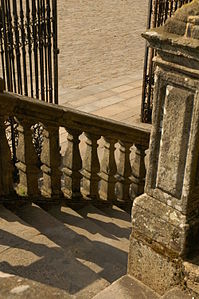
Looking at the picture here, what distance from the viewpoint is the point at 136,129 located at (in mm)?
4645

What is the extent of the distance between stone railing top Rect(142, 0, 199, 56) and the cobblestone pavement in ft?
27.7

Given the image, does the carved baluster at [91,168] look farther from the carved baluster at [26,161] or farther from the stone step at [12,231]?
the stone step at [12,231]

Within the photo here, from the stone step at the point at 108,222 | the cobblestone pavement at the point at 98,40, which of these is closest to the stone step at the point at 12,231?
the stone step at the point at 108,222

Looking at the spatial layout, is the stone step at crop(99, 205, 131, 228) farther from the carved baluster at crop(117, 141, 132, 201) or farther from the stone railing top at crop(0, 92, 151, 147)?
the stone railing top at crop(0, 92, 151, 147)

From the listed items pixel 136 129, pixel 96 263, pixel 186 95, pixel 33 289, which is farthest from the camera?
pixel 136 129

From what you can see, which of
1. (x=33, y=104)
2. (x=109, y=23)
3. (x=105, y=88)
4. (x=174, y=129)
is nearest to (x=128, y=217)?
(x=33, y=104)

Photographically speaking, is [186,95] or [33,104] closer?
[186,95]

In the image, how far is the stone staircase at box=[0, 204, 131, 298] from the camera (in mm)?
3254

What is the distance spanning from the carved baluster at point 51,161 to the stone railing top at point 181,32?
6.55ft

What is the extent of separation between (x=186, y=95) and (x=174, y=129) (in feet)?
0.75

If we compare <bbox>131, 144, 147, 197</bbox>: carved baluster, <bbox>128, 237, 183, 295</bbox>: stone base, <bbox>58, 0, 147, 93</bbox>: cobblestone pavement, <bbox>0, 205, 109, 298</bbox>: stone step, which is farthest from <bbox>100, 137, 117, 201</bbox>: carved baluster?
<bbox>58, 0, 147, 93</bbox>: cobblestone pavement

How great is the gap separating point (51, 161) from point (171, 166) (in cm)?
200

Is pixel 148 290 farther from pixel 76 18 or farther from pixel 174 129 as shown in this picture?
pixel 76 18

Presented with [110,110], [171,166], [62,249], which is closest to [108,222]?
[62,249]
